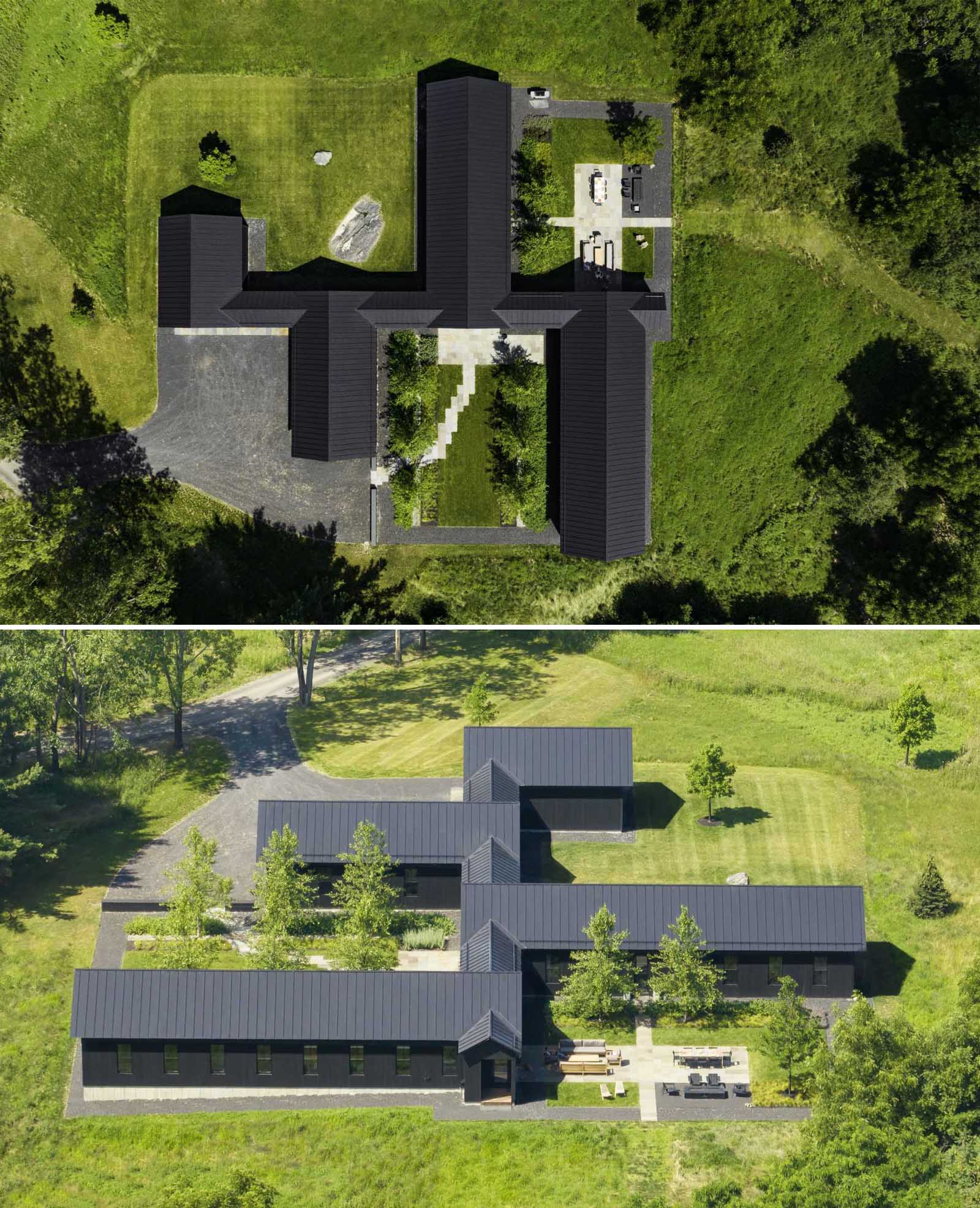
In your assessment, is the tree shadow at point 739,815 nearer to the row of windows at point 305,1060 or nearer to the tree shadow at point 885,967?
the tree shadow at point 885,967

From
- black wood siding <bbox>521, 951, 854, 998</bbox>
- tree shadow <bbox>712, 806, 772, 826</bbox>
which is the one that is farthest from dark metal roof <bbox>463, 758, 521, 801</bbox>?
tree shadow <bbox>712, 806, 772, 826</bbox>

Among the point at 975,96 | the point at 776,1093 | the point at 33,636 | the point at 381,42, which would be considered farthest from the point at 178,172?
the point at 776,1093

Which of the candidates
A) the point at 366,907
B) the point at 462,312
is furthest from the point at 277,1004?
the point at 462,312

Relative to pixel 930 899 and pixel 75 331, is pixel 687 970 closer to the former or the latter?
pixel 930 899

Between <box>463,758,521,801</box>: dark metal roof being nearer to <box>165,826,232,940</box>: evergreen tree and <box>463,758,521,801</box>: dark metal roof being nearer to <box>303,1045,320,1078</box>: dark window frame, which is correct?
<box>165,826,232,940</box>: evergreen tree

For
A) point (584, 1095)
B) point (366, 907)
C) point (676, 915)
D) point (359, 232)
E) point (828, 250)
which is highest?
point (359, 232)

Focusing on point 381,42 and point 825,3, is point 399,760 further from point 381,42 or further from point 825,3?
point 825,3
